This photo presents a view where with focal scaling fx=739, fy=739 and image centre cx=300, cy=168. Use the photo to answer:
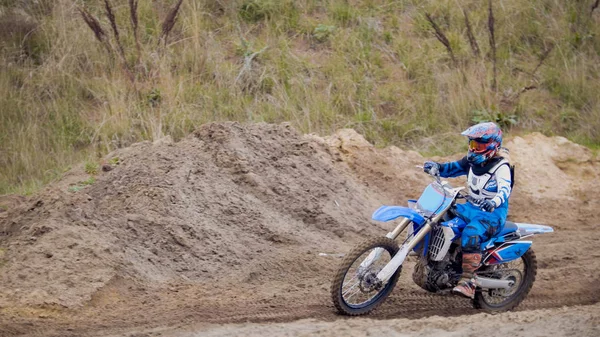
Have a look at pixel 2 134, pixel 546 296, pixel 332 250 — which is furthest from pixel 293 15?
pixel 546 296

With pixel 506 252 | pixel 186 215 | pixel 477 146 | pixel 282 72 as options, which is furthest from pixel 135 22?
pixel 506 252

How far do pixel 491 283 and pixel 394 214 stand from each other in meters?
1.33

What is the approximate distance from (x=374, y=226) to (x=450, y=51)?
4991 mm

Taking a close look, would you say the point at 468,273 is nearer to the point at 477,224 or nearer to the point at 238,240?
the point at 477,224

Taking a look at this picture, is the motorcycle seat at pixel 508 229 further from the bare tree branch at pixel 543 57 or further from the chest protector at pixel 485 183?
the bare tree branch at pixel 543 57

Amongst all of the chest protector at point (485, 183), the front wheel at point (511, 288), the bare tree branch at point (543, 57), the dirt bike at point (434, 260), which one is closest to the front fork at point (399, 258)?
the dirt bike at point (434, 260)

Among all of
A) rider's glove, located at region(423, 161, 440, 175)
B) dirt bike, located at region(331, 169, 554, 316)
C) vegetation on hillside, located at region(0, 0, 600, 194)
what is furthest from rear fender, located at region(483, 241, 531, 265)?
vegetation on hillside, located at region(0, 0, 600, 194)

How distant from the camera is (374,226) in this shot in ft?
28.6

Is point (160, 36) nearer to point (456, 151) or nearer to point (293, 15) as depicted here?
point (293, 15)

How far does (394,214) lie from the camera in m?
5.98

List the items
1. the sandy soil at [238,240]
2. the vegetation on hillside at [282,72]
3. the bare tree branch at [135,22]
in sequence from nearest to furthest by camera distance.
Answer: the sandy soil at [238,240]
the vegetation on hillside at [282,72]
the bare tree branch at [135,22]

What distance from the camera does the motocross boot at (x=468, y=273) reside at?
6430 mm

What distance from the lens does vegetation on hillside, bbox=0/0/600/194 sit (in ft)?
36.1

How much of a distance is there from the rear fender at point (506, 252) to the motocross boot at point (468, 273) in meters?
0.14
